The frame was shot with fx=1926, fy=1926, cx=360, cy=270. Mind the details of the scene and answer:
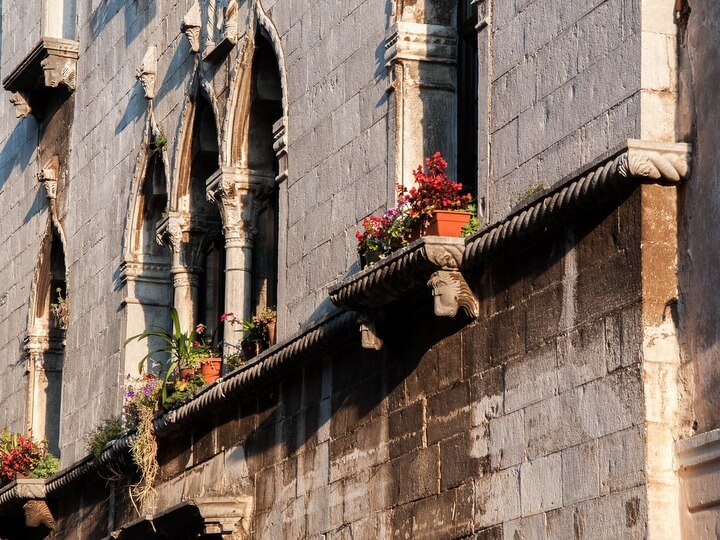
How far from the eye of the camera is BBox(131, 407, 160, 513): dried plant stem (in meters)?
15.2

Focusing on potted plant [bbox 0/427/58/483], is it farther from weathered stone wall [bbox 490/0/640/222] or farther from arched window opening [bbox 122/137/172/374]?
weathered stone wall [bbox 490/0/640/222]

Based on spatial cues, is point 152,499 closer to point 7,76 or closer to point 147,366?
point 147,366

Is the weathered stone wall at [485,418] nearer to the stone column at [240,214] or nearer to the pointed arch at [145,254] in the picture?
the stone column at [240,214]

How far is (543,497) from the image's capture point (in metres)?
9.58

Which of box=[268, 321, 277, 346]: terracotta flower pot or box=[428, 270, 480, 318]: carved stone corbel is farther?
box=[268, 321, 277, 346]: terracotta flower pot

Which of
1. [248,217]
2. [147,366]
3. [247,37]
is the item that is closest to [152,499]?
[147,366]

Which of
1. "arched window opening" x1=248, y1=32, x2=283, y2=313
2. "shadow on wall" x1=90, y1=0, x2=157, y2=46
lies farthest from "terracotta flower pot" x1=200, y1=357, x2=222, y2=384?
"shadow on wall" x1=90, y1=0, x2=157, y2=46

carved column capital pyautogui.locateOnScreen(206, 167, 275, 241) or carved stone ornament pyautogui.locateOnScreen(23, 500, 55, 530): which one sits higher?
carved column capital pyautogui.locateOnScreen(206, 167, 275, 241)

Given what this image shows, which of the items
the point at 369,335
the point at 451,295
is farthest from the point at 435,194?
the point at 369,335

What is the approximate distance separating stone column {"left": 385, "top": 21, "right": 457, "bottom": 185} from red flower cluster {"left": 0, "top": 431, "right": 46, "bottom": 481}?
25.1 feet

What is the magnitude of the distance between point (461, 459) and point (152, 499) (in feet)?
17.7

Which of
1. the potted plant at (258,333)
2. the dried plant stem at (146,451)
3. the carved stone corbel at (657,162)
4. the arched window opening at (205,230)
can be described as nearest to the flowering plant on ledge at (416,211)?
the carved stone corbel at (657,162)

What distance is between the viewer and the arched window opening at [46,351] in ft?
64.0

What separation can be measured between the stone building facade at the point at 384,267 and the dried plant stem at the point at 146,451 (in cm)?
10
